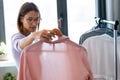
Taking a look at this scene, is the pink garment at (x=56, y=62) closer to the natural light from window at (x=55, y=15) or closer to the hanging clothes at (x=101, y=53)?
the hanging clothes at (x=101, y=53)

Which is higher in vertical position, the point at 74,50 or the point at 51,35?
the point at 51,35

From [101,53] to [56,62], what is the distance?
1.81 feet

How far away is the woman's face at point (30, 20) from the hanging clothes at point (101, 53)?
476 mm

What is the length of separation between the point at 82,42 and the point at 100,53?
17 cm

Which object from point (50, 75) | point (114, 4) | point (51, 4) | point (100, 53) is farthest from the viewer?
point (51, 4)

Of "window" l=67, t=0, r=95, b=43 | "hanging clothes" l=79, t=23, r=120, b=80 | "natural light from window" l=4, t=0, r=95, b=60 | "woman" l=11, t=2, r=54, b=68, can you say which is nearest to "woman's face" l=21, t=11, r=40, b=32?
"woman" l=11, t=2, r=54, b=68

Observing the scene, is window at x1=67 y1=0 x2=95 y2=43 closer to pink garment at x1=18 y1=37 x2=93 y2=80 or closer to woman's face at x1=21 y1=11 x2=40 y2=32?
woman's face at x1=21 y1=11 x2=40 y2=32

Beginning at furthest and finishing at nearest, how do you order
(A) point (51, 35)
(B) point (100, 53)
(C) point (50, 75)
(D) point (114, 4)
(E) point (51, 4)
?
(E) point (51, 4), (D) point (114, 4), (B) point (100, 53), (C) point (50, 75), (A) point (51, 35)

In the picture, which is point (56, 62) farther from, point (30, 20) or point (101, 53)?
point (101, 53)

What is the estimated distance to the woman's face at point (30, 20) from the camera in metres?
1.56

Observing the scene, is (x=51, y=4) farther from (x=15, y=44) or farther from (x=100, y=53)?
(x=15, y=44)

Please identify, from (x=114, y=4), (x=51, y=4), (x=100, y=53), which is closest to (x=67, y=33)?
(x=51, y=4)

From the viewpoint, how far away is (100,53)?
6.10 ft

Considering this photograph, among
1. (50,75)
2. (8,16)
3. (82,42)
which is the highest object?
(8,16)
